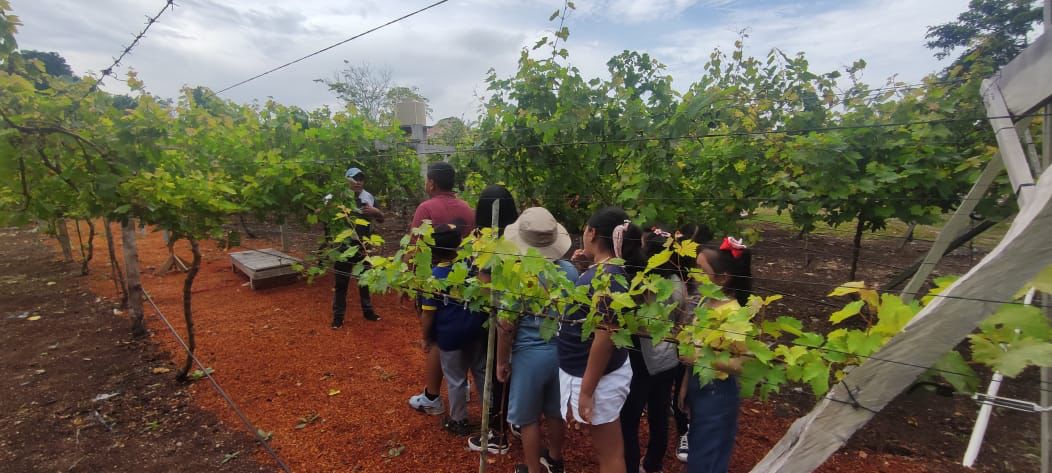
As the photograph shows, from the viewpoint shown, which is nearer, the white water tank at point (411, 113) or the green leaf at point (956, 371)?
the green leaf at point (956, 371)

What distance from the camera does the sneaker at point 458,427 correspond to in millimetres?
3184

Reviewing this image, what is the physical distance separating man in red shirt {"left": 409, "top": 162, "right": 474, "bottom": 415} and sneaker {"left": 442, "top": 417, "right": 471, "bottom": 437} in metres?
0.23

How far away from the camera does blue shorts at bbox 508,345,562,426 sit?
2.49m

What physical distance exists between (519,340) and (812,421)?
62.1 inches

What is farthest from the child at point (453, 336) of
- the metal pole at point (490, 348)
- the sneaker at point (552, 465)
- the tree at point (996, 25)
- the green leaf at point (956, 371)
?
the tree at point (996, 25)

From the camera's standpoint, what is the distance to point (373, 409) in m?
3.49

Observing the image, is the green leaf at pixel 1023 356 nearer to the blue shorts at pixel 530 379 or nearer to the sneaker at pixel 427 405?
the blue shorts at pixel 530 379

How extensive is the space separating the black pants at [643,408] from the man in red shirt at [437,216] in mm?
1387

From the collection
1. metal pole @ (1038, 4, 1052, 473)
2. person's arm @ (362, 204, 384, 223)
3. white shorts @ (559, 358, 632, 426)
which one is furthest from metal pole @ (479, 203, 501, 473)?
person's arm @ (362, 204, 384, 223)

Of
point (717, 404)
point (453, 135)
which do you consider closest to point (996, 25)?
point (453, 135)

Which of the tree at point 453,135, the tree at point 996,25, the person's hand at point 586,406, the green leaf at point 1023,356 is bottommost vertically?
the person's hand at point 586,406

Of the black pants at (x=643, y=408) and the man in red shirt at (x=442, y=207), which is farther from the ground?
the man in red shirt at (x=442, y=207)

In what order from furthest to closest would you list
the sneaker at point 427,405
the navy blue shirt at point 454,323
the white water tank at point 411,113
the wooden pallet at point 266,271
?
1. the white water tank at point 411,113
2. the wooden pallet at point 266,271
3. the sneaker at point 427,405
4. the navy blue shirt at point 454,323

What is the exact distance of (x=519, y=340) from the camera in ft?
8.32
